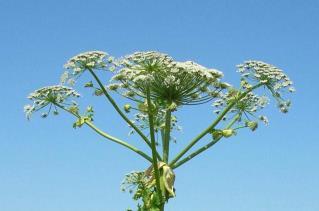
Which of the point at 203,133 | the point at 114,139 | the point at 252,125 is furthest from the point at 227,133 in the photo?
the point at 114,139

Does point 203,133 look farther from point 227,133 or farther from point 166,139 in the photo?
point 166,139

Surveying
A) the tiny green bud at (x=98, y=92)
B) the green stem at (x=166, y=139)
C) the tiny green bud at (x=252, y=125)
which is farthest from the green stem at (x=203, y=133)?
the tiny green bud at (x=98, y=92)

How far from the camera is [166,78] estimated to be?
701 inches

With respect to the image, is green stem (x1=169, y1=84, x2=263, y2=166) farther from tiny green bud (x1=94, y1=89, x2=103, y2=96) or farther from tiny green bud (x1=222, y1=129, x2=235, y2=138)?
tiny green bud (x1=94, y1=89, x2=103, y2=96)

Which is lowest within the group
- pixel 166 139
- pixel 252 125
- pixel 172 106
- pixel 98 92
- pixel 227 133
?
pixel 166 139

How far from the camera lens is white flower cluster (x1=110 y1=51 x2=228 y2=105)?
1767 centimetres

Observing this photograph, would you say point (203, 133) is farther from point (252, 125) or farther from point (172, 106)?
point (252, 125)

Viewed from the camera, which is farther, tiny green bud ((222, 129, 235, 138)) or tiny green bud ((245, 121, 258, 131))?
tiny green bud ((245, 121, 258, 131))

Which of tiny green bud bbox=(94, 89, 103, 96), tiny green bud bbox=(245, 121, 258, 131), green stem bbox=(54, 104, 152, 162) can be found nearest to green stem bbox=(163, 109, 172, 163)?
green stem bbox=(54, 104, 152, 162)

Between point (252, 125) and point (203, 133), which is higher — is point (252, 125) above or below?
above

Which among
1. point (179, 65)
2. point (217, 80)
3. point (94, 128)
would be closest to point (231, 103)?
point (217, 80)

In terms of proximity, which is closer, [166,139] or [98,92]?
[166,139]

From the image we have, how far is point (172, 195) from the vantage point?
18188 mm

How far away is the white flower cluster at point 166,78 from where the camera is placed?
17.7m
